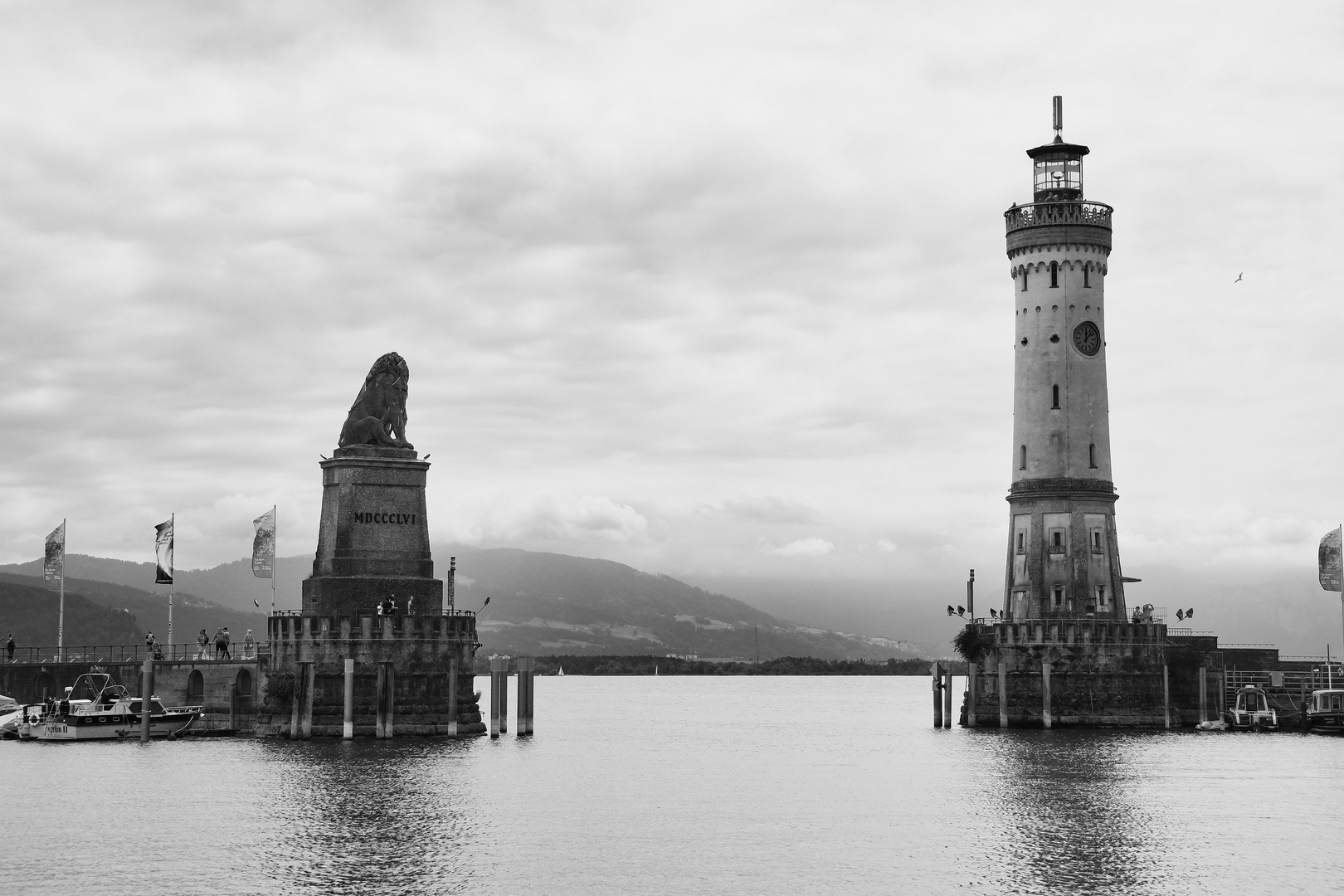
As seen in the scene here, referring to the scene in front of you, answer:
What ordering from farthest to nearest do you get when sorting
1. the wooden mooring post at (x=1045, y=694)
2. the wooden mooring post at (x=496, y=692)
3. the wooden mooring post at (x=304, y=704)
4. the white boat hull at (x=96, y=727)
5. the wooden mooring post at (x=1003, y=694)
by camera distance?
the wooden mooring post at (x=1003, y=694) < the wooden mooring post at (x=1045, y=694) < the white boat hull at (x=96, y=727) < the wooden mooring post at (x=496, y=692) < the wooden mooring post at (x=304, y=704)

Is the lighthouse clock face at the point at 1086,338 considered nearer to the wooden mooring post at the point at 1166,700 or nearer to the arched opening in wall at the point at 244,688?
the wooden mooring post at the point at 1166,700

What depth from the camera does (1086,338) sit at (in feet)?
344

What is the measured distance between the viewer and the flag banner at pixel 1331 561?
106000mm

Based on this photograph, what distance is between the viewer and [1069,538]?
10356 cm

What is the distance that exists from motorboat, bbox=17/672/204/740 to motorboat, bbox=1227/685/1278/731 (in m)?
59.5

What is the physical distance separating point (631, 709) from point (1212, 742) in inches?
3949

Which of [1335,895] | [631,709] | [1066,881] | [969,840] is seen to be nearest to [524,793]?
[969,840]

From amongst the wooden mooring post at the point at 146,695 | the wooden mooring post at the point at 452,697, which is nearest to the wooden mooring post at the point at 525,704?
the wooden mooring post at the point at 452,697

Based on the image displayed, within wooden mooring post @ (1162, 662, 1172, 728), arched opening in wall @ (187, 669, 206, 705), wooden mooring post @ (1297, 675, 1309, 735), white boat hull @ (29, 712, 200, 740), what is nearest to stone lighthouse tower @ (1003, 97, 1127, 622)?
wooden mooring post @ (1162, 662, 1172, 728)

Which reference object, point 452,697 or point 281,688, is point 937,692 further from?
point 281,688

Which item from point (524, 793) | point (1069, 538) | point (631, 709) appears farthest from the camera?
point (631, 709)

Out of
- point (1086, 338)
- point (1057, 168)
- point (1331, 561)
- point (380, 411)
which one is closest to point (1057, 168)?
point (1057, 168)

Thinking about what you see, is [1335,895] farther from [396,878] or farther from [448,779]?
[448,779]

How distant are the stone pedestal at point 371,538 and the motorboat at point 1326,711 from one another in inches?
2026
